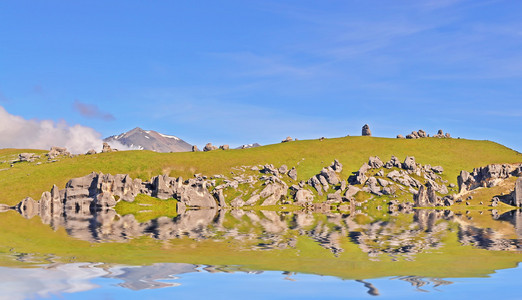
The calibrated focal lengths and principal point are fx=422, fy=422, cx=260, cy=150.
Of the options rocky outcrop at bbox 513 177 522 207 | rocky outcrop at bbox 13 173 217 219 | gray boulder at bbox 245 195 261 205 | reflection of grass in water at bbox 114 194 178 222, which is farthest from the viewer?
gray boulder at bbox 245 195 261 205

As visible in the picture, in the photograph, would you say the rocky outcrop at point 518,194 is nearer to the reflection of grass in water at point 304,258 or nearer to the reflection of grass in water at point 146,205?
the reflection of grass in water at point 146,205

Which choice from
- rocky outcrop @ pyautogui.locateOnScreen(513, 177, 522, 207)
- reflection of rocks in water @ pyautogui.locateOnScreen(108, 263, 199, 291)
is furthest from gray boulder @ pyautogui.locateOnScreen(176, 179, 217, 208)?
reflection of rocks in water @ pyautogui.locateOnScreen(108, 263, 199, 291)

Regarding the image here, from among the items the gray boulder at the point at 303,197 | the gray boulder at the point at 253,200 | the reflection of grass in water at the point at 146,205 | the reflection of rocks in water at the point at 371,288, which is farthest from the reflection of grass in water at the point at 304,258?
the gray boulder at the point at 303,197

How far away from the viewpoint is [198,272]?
2539cm

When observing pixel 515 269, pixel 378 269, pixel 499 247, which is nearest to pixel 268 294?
pixel 378 269

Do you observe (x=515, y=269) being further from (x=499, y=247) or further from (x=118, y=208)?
(x=118, y=208)

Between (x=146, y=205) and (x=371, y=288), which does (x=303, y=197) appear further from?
(x=371, y=288)

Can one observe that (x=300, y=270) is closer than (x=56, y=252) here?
Yes

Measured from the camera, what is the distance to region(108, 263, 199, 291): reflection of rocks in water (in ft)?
70.7

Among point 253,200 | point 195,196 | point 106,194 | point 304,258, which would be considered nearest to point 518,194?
point 253,200

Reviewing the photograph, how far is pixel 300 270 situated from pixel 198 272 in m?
6.30

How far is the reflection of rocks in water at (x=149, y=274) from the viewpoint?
2155 centimetres

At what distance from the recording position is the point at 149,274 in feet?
80.6

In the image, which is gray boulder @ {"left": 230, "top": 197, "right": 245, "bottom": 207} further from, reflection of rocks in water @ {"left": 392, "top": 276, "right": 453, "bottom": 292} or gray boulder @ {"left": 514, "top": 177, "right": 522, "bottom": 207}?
reflection of rocks in water @ {"left": 392, "top": 276, "right": 453, "bottom": 292}
